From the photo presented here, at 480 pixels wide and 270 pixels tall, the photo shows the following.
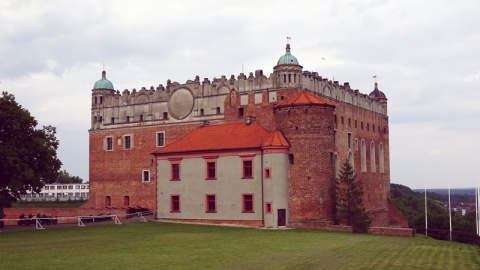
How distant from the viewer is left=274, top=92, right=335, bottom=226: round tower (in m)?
43.8

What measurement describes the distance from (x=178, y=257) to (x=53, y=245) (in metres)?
7.33

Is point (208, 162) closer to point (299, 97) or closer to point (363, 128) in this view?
point (299, 97)

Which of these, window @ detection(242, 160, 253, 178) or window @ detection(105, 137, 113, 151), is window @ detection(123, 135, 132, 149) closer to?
window @ detection(105, 137, 113, 151)

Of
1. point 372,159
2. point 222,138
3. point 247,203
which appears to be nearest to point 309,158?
point 247,203

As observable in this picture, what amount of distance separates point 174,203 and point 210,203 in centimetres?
358

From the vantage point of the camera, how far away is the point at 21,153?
123 ft

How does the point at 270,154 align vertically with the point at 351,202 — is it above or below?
above

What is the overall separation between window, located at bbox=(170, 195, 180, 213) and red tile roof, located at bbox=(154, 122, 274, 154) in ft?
12.1

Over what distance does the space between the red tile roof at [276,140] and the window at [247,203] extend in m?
4.10

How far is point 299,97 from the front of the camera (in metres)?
45.7

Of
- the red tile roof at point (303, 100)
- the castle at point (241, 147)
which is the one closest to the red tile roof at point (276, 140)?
the castle at point (241, 147)

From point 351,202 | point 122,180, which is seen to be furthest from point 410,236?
point 122,180

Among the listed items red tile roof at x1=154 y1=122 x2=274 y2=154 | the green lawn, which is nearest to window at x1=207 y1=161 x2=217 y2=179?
red tile roof at x1=154 y1=122 x2=274 y2=154

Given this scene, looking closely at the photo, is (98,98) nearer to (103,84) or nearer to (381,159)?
(103,84)
